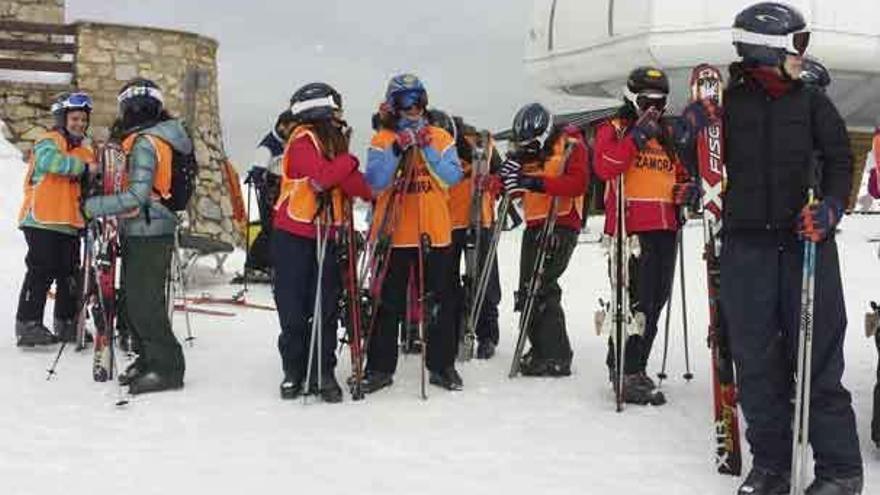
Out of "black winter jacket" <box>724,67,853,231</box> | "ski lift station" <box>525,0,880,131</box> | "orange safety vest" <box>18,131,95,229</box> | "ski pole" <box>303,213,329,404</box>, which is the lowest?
"ski pole" <box>303,213,329,404</box>

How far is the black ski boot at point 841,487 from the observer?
13.3 ft

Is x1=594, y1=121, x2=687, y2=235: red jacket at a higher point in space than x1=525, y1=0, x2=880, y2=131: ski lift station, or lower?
lower

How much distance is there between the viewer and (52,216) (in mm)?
7949

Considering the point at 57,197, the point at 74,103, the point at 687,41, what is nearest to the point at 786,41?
the point at 74,103

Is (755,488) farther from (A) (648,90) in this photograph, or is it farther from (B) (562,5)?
(B) (562,5)

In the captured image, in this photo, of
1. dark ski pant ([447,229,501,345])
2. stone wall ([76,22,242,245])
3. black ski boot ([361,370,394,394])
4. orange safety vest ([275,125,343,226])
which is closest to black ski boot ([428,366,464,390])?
black ski boot ([361,370,394,394])

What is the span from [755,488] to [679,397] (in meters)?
2.07

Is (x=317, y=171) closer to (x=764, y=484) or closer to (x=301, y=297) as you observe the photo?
(x=301, y=297)

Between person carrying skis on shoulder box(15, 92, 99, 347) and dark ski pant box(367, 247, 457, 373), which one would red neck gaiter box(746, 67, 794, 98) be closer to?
dark ski pant box(367, 247, 457, 373)

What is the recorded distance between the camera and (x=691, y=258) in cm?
1656

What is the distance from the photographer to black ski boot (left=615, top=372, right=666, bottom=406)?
6.00 m

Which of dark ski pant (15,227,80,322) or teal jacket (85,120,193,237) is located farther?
dark ski pant (15,227,80,322)

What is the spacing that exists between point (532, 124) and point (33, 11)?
A: 60.7 feet

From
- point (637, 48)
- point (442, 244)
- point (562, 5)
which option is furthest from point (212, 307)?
point (562, 5)
